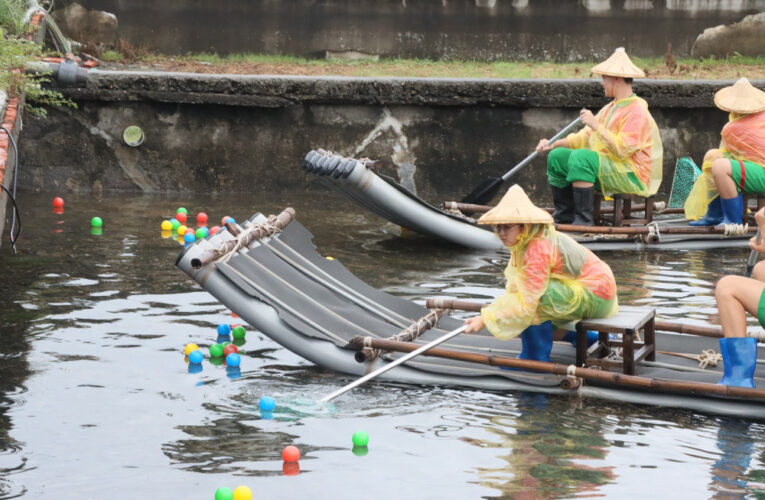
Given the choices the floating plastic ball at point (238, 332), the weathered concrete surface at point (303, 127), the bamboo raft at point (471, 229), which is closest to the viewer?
the floating plastic ball at point (238, 332)

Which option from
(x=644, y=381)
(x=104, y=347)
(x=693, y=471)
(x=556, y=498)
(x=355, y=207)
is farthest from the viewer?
(x=355, y=207)

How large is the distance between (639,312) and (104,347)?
3.12m

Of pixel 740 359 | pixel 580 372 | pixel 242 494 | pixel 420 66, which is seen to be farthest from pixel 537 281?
pixel 420 66

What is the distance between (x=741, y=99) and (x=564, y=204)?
1.74 m

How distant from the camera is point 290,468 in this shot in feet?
17.5

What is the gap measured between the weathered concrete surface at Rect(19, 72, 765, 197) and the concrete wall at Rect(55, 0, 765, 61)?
286 centimetres

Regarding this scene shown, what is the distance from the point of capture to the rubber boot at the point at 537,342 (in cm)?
645

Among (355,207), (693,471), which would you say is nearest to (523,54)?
(355,207)

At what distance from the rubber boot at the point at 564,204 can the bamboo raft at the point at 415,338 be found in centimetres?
357

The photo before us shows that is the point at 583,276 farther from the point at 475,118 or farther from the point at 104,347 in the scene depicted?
the point at 475,118

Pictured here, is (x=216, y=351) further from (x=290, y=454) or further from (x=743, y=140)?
(x=743, y=140)

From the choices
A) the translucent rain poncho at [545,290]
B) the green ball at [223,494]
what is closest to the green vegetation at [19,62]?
the translucent rain poncho at [545,290]

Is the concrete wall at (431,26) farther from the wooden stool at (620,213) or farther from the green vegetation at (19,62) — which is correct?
the wooden stool at (620,213)

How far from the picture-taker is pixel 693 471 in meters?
5.38
